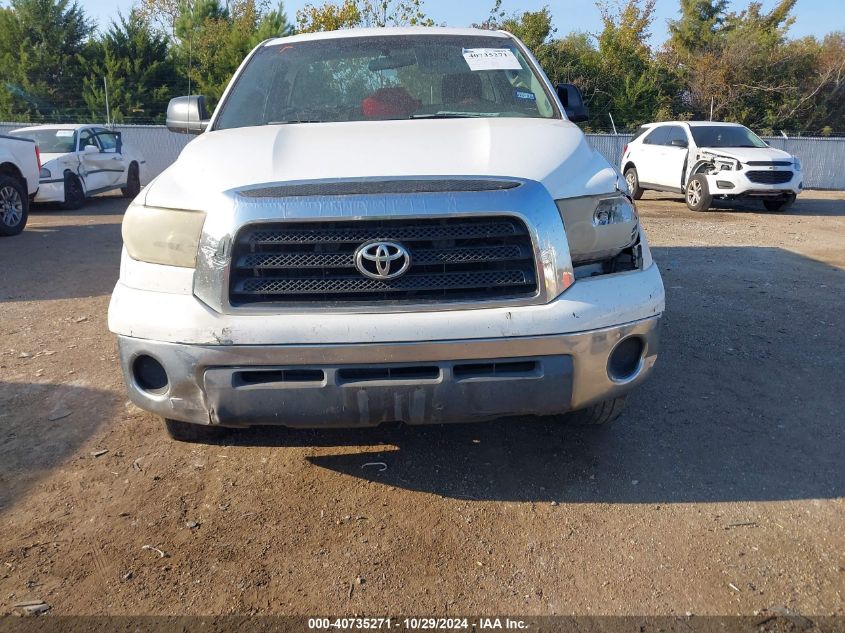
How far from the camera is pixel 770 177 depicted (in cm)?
1266

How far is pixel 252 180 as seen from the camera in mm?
2662

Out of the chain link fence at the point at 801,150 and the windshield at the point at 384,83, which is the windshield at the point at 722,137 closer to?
the chain link fence at the point at 801,150

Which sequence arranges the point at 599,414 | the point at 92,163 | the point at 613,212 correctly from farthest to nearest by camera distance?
the point at 92,163, the point at 599,414, the point at 613,212

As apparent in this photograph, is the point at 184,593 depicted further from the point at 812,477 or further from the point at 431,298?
the point at 812,477

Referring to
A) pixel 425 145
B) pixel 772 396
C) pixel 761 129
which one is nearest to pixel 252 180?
pixel 425 145

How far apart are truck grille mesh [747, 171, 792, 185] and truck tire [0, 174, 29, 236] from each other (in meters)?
11.2

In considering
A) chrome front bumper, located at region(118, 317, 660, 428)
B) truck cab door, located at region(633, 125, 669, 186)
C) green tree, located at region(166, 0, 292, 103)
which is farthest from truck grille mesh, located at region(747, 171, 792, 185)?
green tree, located at region(166, 0, 292, 103)

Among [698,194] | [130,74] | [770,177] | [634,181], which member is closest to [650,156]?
[634,181]

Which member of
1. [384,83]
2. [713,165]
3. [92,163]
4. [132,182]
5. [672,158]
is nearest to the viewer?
[384,83]

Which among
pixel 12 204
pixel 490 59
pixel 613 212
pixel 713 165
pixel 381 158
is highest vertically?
pixel 490 59

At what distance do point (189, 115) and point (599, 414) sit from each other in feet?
10.0

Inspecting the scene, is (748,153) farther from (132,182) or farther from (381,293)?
(381,293)

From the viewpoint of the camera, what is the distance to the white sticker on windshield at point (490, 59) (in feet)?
13.5

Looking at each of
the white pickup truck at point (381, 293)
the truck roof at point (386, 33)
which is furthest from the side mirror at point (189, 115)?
the white pickup truck at point (381, 293)
